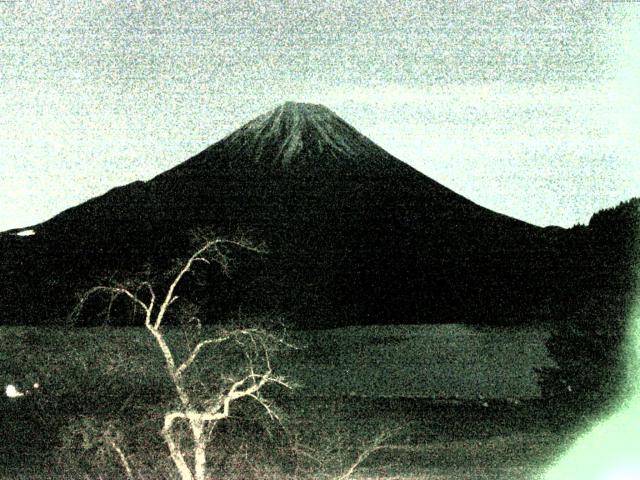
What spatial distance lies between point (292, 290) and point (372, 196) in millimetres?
17726

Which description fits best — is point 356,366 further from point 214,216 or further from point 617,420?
point 214,216

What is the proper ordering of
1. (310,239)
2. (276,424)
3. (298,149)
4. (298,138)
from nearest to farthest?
1. (276,424)
2. (310,239)
3. (298,149)
4. (298,138)

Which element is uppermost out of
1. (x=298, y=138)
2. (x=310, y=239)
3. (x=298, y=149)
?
(x=298, y=138)

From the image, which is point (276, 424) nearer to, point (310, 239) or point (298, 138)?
point (310, 239)

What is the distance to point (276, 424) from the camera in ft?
74.3

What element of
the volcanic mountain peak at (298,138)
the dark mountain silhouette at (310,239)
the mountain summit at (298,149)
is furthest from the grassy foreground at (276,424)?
the volcanic mountain peak at (298,138)

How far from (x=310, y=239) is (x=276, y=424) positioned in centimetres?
3456

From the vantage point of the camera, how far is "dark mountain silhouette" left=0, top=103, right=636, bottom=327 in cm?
4594

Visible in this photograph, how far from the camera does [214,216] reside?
59875 mm

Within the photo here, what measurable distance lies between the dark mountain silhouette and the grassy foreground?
7289 millimetres

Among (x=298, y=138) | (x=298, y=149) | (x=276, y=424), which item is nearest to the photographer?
(x=276, y=424)

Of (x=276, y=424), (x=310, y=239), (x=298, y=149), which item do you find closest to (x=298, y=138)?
(x=298, y=149)

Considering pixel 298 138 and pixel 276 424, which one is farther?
pixel 298 138

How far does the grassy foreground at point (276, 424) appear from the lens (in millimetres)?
16984
